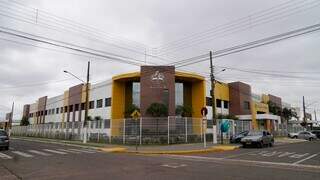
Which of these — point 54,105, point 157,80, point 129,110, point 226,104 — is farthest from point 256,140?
point 54,105

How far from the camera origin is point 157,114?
41.2 metres

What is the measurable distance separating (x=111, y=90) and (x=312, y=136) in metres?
31.9

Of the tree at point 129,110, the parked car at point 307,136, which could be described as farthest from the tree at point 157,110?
the parked car at point 307,136

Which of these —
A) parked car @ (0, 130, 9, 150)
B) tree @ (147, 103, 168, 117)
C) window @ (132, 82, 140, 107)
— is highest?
window @ (132, 82, 140, 107)

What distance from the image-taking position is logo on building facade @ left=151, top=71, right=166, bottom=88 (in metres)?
43.1

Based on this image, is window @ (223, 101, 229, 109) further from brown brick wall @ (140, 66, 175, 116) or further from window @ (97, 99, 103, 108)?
window @ (97, 99, 103, 108)

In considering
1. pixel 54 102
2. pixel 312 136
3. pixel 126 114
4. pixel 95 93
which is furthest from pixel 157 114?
pixel 54 102

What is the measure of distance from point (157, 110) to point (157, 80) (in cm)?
426

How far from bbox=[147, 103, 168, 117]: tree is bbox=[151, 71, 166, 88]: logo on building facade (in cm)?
276

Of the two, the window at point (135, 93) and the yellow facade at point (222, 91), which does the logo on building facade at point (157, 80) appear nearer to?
the window at point (135, 93)

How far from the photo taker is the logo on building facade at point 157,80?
43062mm

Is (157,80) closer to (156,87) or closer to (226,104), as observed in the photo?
(156,87)

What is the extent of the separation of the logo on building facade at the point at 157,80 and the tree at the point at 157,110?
9.06 ft

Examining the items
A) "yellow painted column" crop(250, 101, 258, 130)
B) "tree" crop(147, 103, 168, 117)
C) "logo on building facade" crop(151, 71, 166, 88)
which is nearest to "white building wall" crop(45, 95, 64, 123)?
"logo on building facade" crop(151, 71, 166, 88)
